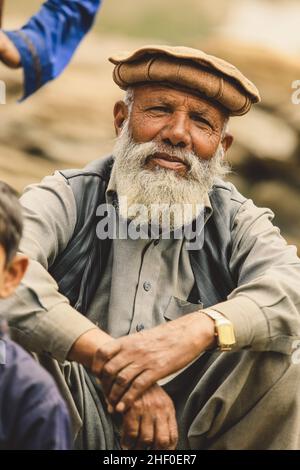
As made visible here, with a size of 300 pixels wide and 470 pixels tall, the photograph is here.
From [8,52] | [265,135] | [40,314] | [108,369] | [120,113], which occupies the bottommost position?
[265,135]

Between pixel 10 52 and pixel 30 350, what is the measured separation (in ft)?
6.90

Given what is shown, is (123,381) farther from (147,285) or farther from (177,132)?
(177,132)

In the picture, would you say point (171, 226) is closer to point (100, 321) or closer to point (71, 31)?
point (100, 321)

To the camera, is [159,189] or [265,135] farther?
[265,135]

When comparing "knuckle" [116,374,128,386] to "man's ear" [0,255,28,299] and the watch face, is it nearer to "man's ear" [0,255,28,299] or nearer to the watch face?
the watch face

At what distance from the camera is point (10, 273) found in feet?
8.84

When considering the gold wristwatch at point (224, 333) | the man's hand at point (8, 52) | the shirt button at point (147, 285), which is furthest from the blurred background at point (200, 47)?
the gold wristwatch at point (224, 333)

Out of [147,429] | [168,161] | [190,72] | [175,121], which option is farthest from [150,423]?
[190,72]

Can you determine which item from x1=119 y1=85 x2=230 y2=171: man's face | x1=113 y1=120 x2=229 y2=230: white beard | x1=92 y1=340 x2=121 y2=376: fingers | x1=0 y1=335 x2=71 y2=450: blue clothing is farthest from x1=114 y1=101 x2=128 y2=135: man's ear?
x1=0 y1=335 x2=71 y2=450: blue clothing

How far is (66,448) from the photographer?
2.55 metres

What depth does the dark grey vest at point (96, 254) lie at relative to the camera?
3.66m

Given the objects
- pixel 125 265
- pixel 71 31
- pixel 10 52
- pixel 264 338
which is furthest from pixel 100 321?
pixel 71 31

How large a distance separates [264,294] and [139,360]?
0.62 meters

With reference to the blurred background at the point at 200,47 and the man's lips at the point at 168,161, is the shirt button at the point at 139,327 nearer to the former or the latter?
the man's lips at the point at 168,161
